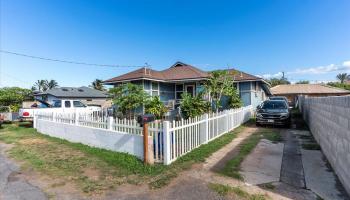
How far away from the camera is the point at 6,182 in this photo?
191 inches

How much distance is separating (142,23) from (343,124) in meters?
19.8

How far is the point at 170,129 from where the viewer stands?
575 cm

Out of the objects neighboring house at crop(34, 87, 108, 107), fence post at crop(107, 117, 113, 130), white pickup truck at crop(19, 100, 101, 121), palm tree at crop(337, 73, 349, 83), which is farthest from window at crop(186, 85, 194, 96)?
palm tree at crop(337, 73, 349, 83)

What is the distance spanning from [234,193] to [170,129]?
92.3 inches

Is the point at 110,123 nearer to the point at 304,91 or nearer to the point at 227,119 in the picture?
the point at 227,119

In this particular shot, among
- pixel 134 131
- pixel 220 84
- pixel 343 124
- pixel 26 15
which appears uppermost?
pixel 26 15

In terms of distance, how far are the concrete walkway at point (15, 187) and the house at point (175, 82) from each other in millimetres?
12527

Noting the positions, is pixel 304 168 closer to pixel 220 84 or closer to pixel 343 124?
pixel 343 124

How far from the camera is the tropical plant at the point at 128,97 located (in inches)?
525

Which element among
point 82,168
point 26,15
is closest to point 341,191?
point 82,168

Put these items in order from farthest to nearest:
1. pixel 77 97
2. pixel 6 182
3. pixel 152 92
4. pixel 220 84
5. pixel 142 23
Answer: pixel 77 97
pixel 142 23
pixel 152 92
pixel 220 84
pixel 6 182

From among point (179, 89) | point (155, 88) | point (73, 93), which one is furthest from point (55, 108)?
point (73, 93)

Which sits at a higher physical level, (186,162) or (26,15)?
(26,15)

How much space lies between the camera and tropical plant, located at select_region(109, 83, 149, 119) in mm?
13336
